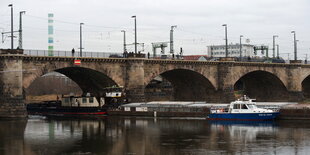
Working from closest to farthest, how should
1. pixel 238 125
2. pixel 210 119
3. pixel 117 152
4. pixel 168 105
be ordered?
pixel 117 152
pixel 238 125
pixel 210 119
pixel 168 105

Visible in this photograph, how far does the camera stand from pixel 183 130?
66.1 metres

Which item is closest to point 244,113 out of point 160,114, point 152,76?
point 160,114

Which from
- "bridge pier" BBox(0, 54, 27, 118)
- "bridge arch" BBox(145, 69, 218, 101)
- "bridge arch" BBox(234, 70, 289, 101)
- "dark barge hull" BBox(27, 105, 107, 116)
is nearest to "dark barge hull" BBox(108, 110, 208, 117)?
"dark barge hull" BBox(27, 105, 107, 116)

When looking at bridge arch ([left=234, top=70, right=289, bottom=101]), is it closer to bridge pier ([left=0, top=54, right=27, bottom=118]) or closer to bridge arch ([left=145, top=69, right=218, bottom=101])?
bridge arch ([left=145, top=69, right=218, bottom=101])

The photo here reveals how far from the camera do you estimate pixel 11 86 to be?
77.3m

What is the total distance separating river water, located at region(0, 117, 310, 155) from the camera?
49.7 m

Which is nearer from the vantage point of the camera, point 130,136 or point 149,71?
point 130,136

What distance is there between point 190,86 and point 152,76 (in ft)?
68.3

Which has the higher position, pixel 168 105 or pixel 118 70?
pixel 118 70

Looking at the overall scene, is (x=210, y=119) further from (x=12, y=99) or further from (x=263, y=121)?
(x=12, y=99)

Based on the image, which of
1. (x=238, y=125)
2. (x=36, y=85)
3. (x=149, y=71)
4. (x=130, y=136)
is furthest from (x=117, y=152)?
(x=36, y=85)

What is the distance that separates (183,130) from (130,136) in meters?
8.35

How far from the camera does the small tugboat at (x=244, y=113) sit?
248ft

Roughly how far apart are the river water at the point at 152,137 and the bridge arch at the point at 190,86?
26934mm
